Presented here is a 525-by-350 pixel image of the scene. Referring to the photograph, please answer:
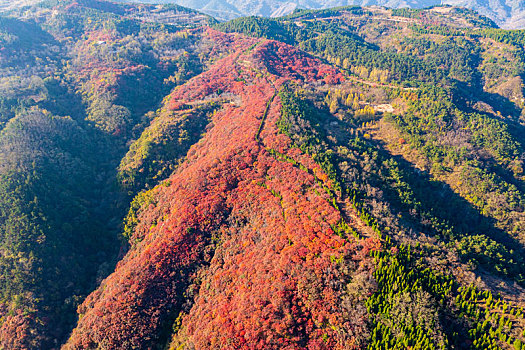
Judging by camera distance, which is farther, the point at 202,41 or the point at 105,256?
the point at 202,41

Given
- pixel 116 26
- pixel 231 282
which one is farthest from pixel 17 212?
pixel 116 26

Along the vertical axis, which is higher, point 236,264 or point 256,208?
point 256,208

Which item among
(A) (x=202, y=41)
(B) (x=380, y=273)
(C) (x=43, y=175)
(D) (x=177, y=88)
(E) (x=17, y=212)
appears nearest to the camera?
(B) (x=380, y=273)

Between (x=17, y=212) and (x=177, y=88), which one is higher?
(x=177, y=88)

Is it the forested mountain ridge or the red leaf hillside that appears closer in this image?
the red leaf hillside

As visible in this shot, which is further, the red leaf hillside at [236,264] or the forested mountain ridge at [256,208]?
the forested mountain ridge at [256,208]

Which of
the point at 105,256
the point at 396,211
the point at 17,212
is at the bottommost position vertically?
the point at 105,256

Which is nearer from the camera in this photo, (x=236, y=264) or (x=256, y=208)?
(x=236, y=264)

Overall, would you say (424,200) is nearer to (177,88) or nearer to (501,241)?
(501,241)
